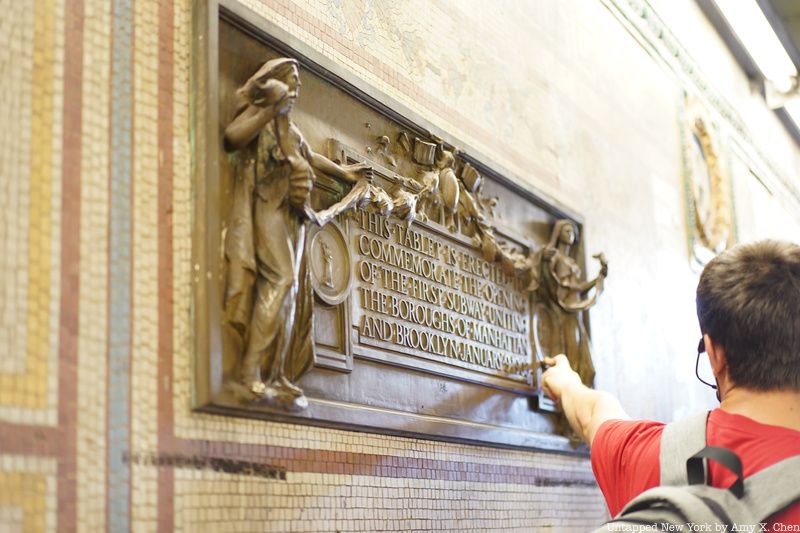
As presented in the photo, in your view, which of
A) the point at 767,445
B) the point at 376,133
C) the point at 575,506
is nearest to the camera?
the point at 767,445

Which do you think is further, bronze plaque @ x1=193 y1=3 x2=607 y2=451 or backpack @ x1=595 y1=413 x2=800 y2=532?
bronze plaque @ x1=193 y1=3 x2=607 y2=451

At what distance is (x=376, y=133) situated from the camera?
2.99m

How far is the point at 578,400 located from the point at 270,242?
1.20 m

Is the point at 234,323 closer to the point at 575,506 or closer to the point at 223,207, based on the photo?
the point at 223,207

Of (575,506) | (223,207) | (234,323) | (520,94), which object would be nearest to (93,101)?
(223,207)

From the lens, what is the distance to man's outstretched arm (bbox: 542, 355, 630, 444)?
111 inches

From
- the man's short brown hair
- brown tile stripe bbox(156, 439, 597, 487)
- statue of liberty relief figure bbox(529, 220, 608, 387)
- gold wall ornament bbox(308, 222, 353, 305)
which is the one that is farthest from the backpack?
statue of liberty relief figure bbox(529, 220, 608, 387)

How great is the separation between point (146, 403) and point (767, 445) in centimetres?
122

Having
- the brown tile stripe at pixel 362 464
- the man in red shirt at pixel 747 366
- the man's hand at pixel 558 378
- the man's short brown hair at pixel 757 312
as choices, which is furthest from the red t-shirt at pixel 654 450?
the man's hand at pixel 558 378

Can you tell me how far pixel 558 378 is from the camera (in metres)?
3.43

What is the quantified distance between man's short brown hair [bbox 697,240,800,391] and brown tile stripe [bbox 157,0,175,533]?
3.74ft

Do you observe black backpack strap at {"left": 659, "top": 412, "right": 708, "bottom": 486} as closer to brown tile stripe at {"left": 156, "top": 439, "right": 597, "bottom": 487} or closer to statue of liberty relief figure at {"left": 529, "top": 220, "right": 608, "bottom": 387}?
brown tile stripe at {"left": 156, "top": 439, "right": 597, "bottom": 487}

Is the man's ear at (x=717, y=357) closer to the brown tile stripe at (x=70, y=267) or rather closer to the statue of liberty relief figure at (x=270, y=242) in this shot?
the statue of liberty relief figure at (x=270, y=242)

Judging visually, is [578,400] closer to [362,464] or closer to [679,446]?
[362,464]
